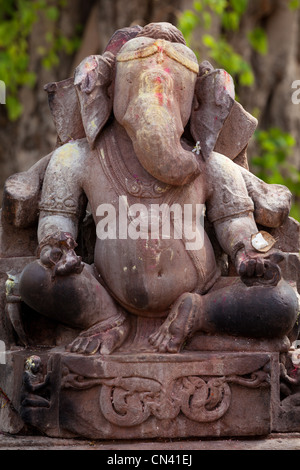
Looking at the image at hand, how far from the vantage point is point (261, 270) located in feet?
13.3

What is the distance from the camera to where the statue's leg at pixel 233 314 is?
13.3ft

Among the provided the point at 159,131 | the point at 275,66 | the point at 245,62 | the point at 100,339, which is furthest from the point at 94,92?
the point at 275,66

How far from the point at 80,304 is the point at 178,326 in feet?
1.34

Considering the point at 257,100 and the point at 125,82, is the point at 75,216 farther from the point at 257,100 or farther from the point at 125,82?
the point at 257,100

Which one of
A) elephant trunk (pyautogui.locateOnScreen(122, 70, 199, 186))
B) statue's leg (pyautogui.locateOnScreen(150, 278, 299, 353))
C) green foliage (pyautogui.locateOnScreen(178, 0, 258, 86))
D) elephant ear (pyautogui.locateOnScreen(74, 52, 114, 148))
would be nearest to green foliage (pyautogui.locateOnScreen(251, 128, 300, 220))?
green foliage (pyautogui.locateOnScreen(178, 0, 258, 86))

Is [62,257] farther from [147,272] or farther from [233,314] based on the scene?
[233,314]

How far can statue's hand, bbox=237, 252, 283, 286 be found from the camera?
4059 millimetres

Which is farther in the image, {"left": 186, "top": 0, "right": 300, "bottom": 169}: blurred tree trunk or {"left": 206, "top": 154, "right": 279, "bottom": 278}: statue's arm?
{"left": 186, "top": 0, "right": 300, "bottom": 169}: blurred tree trunk

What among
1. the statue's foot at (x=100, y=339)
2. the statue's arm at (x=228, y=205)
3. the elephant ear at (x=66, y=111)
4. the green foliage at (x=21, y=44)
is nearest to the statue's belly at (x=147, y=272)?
the statue's foot at (x=100, y=339)

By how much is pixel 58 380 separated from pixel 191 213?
0.91m

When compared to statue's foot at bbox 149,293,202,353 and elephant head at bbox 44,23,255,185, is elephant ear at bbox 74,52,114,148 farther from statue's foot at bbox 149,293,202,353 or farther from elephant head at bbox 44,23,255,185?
statue's foot at bbox 149,293,202,353

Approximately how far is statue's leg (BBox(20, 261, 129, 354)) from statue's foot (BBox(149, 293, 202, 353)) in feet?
0.56

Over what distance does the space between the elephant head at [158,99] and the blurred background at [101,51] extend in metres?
4.34

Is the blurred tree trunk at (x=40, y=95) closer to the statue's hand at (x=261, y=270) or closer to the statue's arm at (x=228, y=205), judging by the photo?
the statue's arm at (x=228, y=205)
